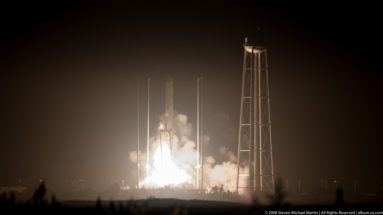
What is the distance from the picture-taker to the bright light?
245 ft

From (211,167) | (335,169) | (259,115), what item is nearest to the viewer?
(259,115)

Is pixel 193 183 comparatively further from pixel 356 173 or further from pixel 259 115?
pixel 356 173

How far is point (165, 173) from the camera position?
75312mm

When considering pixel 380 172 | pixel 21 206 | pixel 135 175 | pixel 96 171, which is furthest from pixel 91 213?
pixel 380 172

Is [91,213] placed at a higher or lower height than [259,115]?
lower

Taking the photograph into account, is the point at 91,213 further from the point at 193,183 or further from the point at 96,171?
the point at 96,171

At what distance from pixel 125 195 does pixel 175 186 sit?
1027cm

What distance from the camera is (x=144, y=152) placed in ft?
280

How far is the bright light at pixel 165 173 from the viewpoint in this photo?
74.6m

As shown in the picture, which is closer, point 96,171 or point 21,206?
point 21,206

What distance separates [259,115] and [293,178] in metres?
30.2

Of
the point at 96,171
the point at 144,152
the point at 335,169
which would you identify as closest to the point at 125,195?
the point at 144,152

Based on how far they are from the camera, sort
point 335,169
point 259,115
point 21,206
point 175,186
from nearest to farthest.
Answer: point 21,206 < point 259,115 < point 175,186 < point 335,169

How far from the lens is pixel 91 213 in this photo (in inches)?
1532
